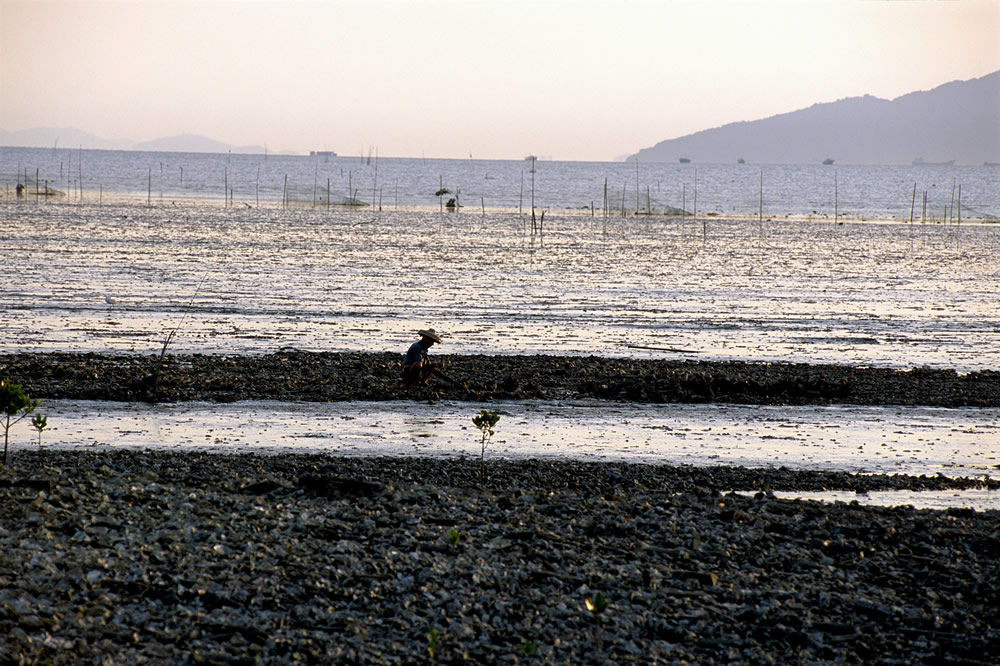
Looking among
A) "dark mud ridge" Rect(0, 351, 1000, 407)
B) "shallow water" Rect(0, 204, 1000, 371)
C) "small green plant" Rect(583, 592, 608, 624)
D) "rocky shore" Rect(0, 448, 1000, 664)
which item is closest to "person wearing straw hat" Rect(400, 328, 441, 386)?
"dark mud ridge" Rect(0, 351, 1000, 407)

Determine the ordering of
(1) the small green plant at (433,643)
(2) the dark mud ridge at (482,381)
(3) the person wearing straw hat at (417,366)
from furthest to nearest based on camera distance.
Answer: (3) the person wearing straw hat at (417,366), (2) the dark mud ridge at (482,381), (1) the small green plant at (433,643)

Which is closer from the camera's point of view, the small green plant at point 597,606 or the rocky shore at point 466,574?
the rocky shore at point 466,574

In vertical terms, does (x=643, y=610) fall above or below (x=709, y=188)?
below

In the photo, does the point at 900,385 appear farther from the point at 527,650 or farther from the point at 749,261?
the point at 749,261

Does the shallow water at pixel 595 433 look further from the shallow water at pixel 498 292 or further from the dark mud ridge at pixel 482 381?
the shallow water at pixel 498 292

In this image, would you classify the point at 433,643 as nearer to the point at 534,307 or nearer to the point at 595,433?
the point at 595,433

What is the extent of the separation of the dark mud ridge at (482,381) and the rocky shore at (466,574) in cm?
466

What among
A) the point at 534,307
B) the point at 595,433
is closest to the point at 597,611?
the point at 595,433

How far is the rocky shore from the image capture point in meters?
6.31

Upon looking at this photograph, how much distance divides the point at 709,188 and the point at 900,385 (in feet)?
387

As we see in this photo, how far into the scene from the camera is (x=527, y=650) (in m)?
6.13

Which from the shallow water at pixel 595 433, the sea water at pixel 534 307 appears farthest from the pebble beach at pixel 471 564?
the sea water at pixel 534 307

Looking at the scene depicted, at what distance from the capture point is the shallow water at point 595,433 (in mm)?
11328

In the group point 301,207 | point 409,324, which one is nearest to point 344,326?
point 409,324
